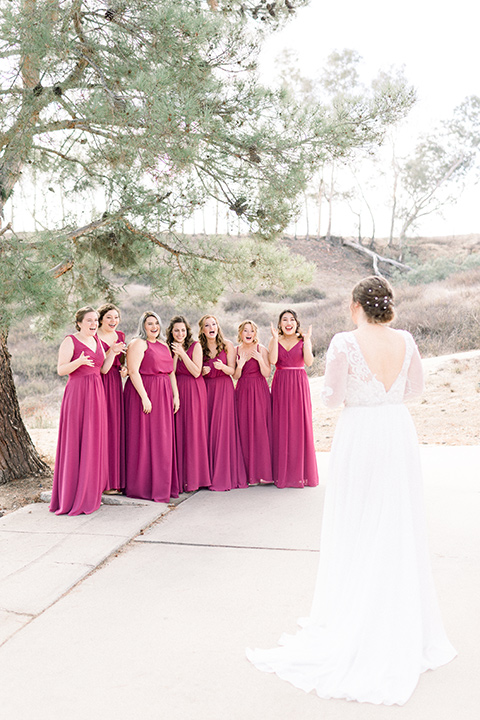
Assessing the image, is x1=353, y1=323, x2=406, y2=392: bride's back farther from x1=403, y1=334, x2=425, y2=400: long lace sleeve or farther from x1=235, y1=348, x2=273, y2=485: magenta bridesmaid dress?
x1=235, y1=348, x2=273, y2=485: magenta bridesmaid dress

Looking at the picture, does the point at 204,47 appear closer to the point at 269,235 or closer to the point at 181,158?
the point at 181,158

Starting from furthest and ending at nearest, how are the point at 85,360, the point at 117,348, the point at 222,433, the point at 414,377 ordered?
the point at 222,433 → the point at 117,348 → the point at 85,360 → the point at 414,377

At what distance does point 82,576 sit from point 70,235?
151 inches

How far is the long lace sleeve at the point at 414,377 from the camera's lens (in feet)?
10.6

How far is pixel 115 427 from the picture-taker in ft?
20.6

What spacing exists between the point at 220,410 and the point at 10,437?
2.61m

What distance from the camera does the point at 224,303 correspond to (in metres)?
27.0

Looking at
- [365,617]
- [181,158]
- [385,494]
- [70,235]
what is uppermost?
[181,158]

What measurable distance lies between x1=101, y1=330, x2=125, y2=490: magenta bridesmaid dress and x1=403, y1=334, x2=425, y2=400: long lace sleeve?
11.7 ft

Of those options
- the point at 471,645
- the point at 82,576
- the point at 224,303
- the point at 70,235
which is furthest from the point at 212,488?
the point at 224,303

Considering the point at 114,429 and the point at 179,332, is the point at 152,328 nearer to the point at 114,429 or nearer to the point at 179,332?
the point at 179,332

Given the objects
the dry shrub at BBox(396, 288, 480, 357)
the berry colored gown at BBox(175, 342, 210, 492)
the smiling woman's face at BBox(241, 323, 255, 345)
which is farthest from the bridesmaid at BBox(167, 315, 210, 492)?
the dry shrub at BBox(396, 288, 480, 357)

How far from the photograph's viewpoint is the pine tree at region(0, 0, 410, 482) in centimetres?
522

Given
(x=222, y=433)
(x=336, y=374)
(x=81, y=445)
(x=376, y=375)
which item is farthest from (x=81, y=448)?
(x=376, y=375)
